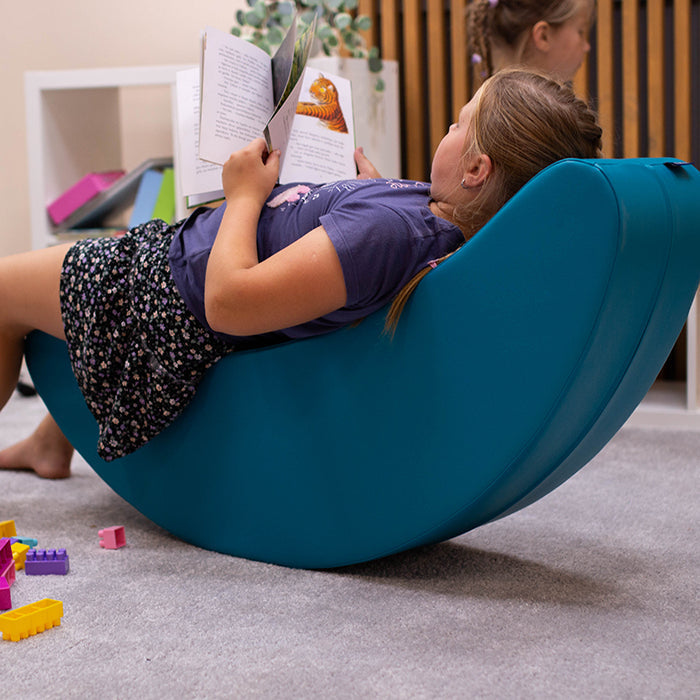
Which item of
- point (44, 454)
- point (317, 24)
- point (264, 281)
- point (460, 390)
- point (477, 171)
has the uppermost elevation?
point (317, 24)

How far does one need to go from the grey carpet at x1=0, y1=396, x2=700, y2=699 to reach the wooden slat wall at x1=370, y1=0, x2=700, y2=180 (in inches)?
54.7

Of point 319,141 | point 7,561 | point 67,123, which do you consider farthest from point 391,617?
point 67,123

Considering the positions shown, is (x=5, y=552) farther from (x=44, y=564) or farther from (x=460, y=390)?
(x=460, y=390)

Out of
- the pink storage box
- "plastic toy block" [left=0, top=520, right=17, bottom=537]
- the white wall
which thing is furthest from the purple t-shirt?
the white wall

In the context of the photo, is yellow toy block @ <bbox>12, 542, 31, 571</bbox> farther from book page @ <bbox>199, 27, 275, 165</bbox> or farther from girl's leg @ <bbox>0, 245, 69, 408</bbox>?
book page @ <bbox>199, 27, 275, 165</bbox>

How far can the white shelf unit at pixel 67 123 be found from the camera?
8.03 feet

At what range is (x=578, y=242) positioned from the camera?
0.83 m

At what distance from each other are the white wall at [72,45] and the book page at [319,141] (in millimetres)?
Answer: 1639

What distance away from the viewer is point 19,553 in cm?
110

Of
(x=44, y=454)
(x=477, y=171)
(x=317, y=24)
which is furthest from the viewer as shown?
(x=317, y=24)

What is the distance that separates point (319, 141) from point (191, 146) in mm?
194

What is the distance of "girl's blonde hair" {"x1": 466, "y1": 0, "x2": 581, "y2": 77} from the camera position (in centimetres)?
178

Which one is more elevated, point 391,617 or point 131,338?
point 131,338

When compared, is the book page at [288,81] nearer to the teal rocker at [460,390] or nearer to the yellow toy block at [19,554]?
the teal rocker at [460,390]
